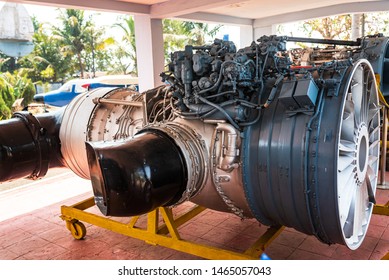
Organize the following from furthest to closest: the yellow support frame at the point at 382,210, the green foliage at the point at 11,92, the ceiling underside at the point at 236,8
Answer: the green foliage at the point at 11,92
the ceiling underside at the point at 236,8
the yellow support frame at the point at 382,210

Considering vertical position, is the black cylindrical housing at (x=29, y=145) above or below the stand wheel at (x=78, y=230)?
above

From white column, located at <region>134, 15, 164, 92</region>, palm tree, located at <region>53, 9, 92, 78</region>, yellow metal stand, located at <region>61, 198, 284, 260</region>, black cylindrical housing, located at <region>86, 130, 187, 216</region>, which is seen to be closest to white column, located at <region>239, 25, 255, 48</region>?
white column, located at <region>134, 15, 164, 92</region>

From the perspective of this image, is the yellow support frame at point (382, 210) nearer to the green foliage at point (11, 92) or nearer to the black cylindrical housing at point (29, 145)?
the black cylindrical housing at point (29, 145)

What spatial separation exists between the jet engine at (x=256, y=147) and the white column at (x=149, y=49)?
3789 mm

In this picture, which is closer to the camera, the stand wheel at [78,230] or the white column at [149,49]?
the stand wheel at [78,230]

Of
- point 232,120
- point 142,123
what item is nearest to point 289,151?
point 232,120

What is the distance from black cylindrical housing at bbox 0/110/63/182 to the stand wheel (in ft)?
1.93

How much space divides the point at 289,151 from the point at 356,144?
0.57m

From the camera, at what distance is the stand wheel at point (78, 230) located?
3.64 m

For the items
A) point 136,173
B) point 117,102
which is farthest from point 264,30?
point 136,173

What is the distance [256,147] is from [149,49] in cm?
460

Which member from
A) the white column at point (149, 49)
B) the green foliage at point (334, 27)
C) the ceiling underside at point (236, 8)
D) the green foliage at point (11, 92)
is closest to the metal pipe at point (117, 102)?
the ceiling underside at point (236, 8)

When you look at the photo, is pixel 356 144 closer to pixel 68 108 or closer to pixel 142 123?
pixel 142 123

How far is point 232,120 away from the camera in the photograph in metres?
2.31
